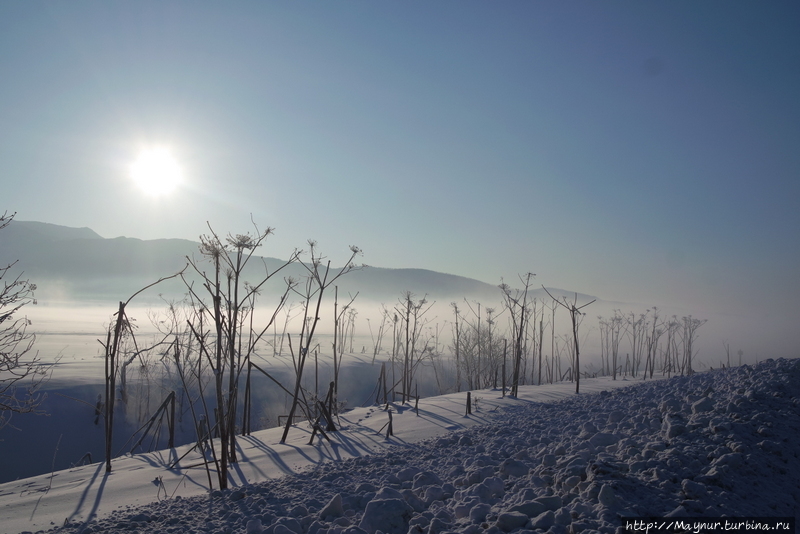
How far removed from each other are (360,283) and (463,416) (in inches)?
6443

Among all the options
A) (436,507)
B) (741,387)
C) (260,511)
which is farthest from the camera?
(741,387)

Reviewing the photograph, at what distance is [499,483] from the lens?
2.89 meters

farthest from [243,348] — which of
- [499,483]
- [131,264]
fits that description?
[131,264]

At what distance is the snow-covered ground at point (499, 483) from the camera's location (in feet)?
7.72

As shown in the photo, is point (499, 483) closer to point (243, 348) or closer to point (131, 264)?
point (243, 348)

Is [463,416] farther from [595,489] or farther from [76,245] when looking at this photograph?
[76,245]

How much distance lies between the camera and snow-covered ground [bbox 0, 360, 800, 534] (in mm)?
2352

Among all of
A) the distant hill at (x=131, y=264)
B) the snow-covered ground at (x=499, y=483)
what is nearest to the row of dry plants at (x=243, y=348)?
the snow-covered ground at (x=499, y=483)

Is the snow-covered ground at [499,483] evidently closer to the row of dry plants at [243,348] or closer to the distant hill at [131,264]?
the row of dry plants at [243,348]

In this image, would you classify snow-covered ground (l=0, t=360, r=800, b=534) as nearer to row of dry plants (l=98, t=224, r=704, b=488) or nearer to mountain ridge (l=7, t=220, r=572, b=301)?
row of dry plants (l=98, t=224, r=704, b=488)

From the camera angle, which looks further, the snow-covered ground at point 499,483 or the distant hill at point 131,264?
the distant hill at point 131,264

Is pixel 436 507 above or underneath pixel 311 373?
above

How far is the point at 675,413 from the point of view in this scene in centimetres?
380

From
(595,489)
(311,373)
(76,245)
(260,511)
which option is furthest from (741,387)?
(76,245)
